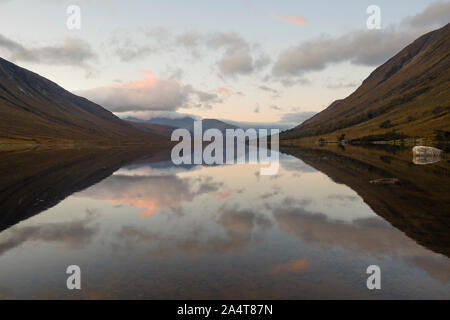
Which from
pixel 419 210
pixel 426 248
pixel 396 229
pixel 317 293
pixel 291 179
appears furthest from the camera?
pixel 291 179

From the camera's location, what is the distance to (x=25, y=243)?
1928cm

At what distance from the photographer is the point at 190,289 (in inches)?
508

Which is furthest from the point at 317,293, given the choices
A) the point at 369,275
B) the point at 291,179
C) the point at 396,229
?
the point at 291,179

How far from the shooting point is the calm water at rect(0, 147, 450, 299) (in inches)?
524

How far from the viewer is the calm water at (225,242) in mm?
13305

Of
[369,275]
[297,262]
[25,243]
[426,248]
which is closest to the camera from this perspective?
[369,275]

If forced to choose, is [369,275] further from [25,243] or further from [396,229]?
[25,243]

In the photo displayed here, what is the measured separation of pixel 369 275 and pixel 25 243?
65.1 feet

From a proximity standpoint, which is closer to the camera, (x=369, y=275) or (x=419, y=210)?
(x=369, y=275)

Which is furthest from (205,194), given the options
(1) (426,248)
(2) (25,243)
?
(1) (426,248)

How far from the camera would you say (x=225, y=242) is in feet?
63.5
